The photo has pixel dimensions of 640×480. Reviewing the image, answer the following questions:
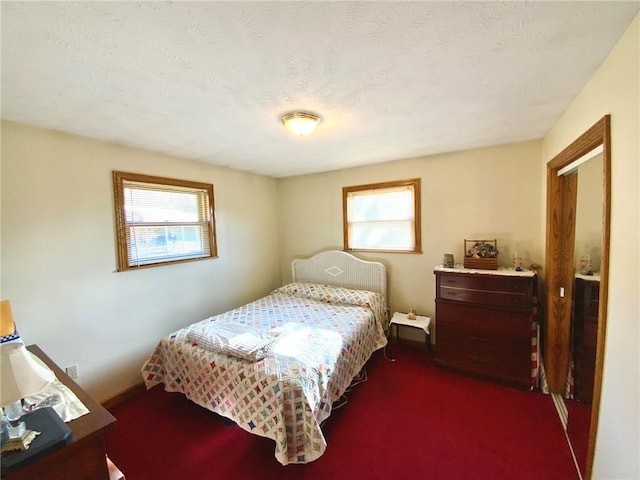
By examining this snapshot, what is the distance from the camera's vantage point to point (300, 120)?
5.92ft

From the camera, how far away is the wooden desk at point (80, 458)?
0.89 metres

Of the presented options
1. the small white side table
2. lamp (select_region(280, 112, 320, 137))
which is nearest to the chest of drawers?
the small white side table

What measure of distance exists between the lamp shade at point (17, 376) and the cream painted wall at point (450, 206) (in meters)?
3.03

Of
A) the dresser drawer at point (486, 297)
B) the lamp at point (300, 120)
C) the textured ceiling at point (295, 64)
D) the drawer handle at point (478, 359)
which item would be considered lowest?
the drawer handle at point (478, 359)

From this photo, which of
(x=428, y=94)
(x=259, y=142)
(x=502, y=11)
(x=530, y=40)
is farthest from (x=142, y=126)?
(x=530, y=40)

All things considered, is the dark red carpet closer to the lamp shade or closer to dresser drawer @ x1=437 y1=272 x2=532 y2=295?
dresser drawer @ x1=437 y1=272 x2=532 y2=295

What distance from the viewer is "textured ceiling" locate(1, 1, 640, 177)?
3.20 ft

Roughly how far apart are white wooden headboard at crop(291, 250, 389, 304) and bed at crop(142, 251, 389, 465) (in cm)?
6

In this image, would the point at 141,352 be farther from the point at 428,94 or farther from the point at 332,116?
the point at 428,94

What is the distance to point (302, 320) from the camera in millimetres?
2621

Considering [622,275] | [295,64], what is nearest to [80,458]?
[295,64]

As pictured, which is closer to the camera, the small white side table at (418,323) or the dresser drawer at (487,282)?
the dresser drawer at (487,282)

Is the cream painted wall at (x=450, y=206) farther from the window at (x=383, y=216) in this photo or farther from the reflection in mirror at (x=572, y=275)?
the reflection in mirror at (x=572, y=275)

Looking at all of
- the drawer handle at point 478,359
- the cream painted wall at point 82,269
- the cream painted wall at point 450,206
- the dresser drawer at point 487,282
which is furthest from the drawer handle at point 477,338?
the cream painted wall at point 82,269
